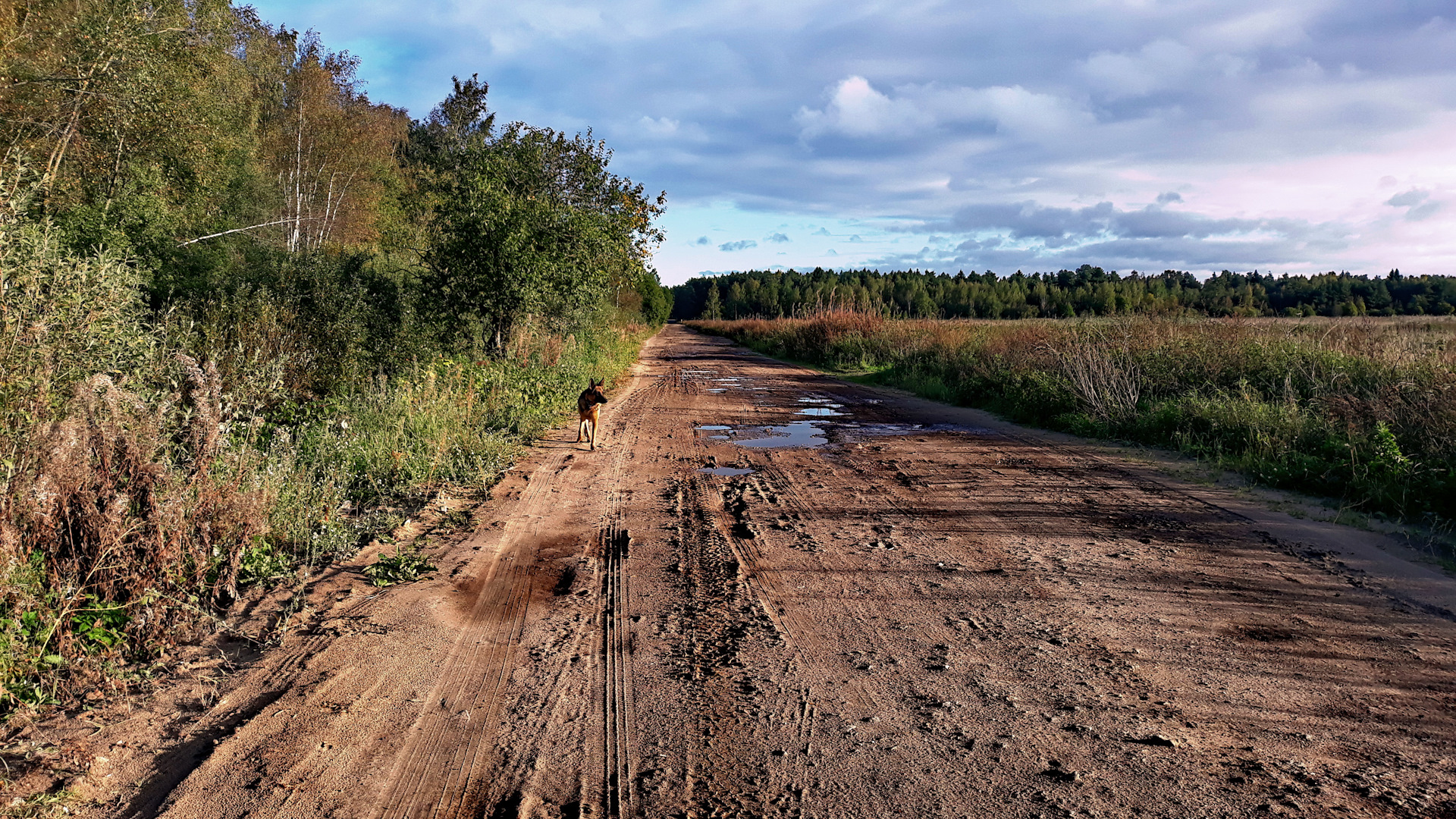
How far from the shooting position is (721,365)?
28844mm

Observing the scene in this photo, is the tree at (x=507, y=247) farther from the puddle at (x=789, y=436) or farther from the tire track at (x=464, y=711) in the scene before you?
the tire track at (x=464, y=711)

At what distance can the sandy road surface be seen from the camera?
3.01m

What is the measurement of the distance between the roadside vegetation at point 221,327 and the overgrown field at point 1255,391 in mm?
9020

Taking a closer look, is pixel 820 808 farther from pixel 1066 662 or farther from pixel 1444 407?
pixel 1444 407

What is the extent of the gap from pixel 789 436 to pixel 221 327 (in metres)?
8.65

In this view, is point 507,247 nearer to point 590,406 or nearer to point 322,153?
point 590,406

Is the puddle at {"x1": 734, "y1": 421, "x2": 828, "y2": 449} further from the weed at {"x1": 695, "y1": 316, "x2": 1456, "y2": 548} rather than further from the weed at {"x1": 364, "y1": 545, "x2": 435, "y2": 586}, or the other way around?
the weed at {"x1": 364, "y1": 545, "x2": 435, "y2": 586}

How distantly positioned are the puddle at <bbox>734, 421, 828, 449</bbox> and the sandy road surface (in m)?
3.86

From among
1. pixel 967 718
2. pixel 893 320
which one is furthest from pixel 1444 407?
pixel 893 320

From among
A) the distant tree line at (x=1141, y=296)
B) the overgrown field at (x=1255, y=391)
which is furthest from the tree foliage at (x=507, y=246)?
the distant tree line at (x=1141, y=296)

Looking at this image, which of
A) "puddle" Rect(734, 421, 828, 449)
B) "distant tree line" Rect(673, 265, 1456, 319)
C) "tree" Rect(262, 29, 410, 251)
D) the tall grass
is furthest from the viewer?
"tree" Rect(262, 29, 410, 251)

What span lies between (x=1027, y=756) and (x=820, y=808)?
100 cm

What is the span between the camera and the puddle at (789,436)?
1127 cm

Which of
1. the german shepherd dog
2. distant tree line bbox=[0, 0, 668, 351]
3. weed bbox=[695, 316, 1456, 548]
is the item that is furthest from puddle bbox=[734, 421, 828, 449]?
distant tree line bbox=[0, 0, 668, 351]
